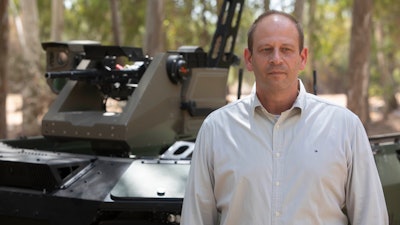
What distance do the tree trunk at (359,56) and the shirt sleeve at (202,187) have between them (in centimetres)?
1096

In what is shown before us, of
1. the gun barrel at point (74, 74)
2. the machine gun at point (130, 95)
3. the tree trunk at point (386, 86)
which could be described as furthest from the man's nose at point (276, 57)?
the tree trunk at point (386, 86)

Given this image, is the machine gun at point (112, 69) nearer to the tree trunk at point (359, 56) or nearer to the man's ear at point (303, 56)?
the man's ear at point (303, 56)

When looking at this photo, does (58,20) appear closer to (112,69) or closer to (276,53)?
(112,69)

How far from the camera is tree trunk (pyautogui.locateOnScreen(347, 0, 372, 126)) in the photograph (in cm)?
1345

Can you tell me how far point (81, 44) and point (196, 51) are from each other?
1.11 metres

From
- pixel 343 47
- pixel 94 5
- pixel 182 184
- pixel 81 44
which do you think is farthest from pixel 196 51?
pixel 343 47

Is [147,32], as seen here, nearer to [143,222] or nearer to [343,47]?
[143,222]

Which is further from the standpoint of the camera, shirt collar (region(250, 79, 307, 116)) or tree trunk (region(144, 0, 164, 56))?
tree trunk (region(144, 0, 164, 56))

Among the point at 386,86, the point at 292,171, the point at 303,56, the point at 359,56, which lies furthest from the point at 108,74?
the point at 386,86

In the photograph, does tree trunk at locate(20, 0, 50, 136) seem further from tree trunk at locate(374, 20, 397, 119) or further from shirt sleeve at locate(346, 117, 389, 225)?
shirt sleeve at locate(346, 117, 389, 225)

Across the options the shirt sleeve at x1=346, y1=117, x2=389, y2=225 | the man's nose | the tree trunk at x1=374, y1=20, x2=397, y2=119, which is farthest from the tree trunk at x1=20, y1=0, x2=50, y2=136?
the shirt sleeve at x1=346, y1=117, x2=389, y2=225

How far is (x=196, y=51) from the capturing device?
621 cm

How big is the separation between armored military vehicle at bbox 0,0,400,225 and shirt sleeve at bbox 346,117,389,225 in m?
1.71

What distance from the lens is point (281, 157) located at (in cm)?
262
